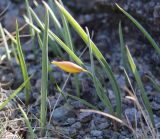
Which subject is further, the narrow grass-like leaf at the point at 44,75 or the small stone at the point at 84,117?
the small stone at the point at 84,117

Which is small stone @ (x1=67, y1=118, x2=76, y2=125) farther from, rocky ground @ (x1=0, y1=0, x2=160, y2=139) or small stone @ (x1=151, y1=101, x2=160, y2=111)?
small stone @ (x1=151, y1=101, x2=160, y2=111)

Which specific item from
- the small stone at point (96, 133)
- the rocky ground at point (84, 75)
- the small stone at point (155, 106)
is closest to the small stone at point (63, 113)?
the rocky ground at point (84, 75)

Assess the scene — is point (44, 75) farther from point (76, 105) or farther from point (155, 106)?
point (155, 106)

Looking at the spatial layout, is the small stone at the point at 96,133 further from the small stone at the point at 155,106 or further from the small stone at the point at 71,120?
the small stone at the point at 155,106

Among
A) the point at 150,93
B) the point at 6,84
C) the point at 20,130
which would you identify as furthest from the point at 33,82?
the point at 150,93

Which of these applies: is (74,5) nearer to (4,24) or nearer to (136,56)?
(4,24)

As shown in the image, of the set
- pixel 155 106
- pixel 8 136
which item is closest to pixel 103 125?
pixel 155 106

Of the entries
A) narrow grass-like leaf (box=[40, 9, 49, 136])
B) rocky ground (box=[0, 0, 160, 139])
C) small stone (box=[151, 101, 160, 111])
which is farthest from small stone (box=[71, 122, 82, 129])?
small stone (box=[151, 101, 160, 111])
